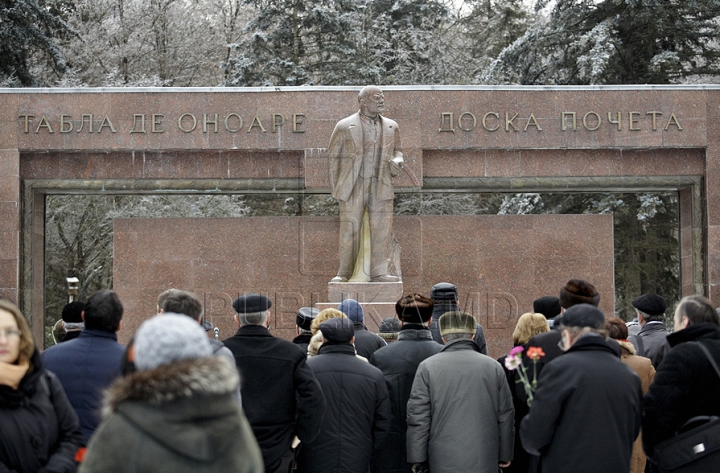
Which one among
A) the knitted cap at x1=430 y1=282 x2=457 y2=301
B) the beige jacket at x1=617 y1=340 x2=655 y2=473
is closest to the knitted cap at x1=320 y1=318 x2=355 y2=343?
the beige jacket at x1=617 y1=340 x2=655 y2=473

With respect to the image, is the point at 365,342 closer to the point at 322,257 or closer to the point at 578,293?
the point at 578,293

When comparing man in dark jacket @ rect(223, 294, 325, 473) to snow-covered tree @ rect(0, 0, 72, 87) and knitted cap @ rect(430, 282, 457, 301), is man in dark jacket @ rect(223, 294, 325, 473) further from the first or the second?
snow-covered tree @ rect(0, 0, 72, 87)

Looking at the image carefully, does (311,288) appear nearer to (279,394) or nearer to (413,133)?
(413,133)

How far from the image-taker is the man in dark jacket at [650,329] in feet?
24.0

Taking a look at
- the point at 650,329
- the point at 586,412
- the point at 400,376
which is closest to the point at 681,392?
the point at 586,412

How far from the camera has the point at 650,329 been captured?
7.65 metres

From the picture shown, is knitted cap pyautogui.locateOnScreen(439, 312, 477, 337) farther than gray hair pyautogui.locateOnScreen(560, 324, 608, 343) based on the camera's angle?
Yes

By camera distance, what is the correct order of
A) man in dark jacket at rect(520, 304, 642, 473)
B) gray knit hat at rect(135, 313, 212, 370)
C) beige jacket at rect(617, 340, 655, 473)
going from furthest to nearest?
1. beige jacket at rect(617, 340, 655, 473)
2. man in dark jacket at rect(520, 304, 642, 473)
3. gray knit hat at rect(135, 313, 212, 370)

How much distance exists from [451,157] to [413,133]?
2.65 ft

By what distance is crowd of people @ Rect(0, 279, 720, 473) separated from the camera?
9.62 feet

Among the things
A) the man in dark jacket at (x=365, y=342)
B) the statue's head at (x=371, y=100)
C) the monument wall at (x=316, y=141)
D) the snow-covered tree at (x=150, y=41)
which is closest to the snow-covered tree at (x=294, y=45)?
the snow-covered tree at (x=150, y=41)

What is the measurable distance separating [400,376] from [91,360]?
7.38 ft

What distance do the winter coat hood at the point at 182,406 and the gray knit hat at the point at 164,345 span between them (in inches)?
2.0

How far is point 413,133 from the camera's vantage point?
15.1 meters
